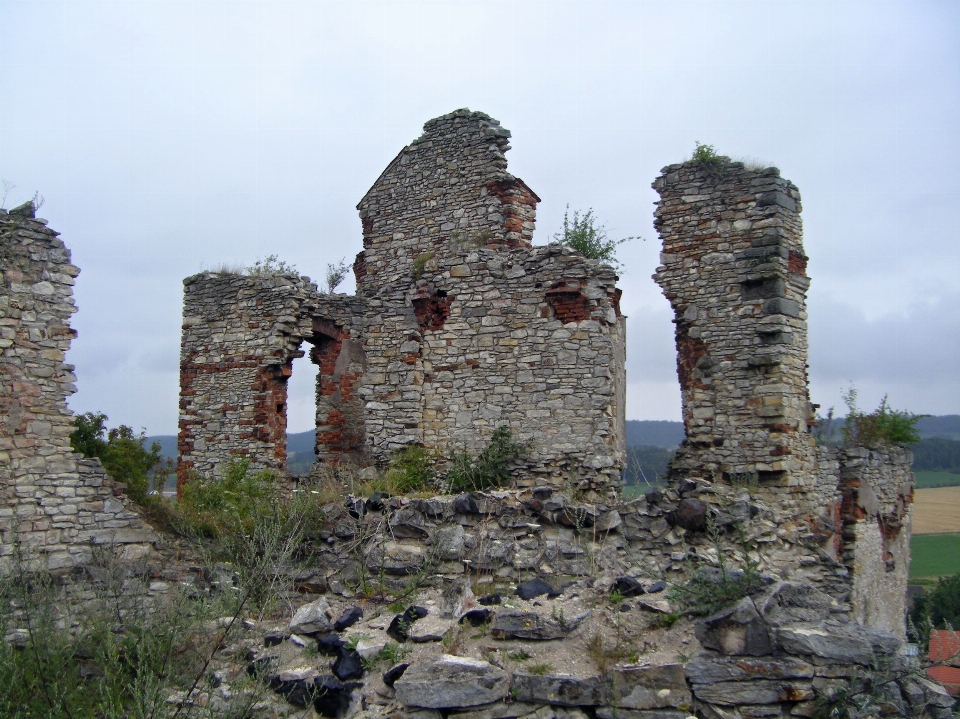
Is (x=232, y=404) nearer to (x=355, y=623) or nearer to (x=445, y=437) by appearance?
(x=445, y=437)

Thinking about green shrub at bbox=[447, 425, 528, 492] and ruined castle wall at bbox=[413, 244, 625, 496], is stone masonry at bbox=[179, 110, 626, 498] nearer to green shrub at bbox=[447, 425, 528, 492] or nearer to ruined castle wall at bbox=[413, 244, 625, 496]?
ruined castle wall at bbox=[413, 244, 625, 496]

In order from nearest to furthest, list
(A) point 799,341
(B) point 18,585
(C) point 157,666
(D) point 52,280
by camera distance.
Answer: (C) point 157,666, (B) point 18,585, (D) point 52,280, (A) point 799,341

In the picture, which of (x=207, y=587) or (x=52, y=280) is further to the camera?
(x=52, y=280)

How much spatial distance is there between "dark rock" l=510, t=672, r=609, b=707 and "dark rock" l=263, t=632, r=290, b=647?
1.94 meters

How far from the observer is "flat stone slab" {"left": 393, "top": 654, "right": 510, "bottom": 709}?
5.42m

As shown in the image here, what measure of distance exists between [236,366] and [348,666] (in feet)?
24.5

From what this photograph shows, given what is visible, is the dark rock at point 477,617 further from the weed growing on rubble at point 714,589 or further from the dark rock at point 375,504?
the dark rock at point 375,504

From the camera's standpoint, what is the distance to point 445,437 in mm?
11148

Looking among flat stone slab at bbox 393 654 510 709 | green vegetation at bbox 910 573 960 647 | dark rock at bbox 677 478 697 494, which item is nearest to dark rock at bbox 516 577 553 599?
flat stone slab at bbox 393 654 510 709

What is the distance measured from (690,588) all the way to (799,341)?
234 inches

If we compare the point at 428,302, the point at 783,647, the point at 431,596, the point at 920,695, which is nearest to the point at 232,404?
the point at 428,302

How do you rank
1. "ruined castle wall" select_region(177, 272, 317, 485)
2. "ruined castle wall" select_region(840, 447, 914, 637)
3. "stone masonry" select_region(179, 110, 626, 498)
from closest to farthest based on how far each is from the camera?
"stone masonry" select_region(179, 110, 626, 498)
"ruined castle wall" select_region(177, 272, 317, 485)
"ruined castle wall" select_region(840, 447, 914, 637)

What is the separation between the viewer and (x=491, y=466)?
413 inches

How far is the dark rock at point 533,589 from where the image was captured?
677 centimetres
